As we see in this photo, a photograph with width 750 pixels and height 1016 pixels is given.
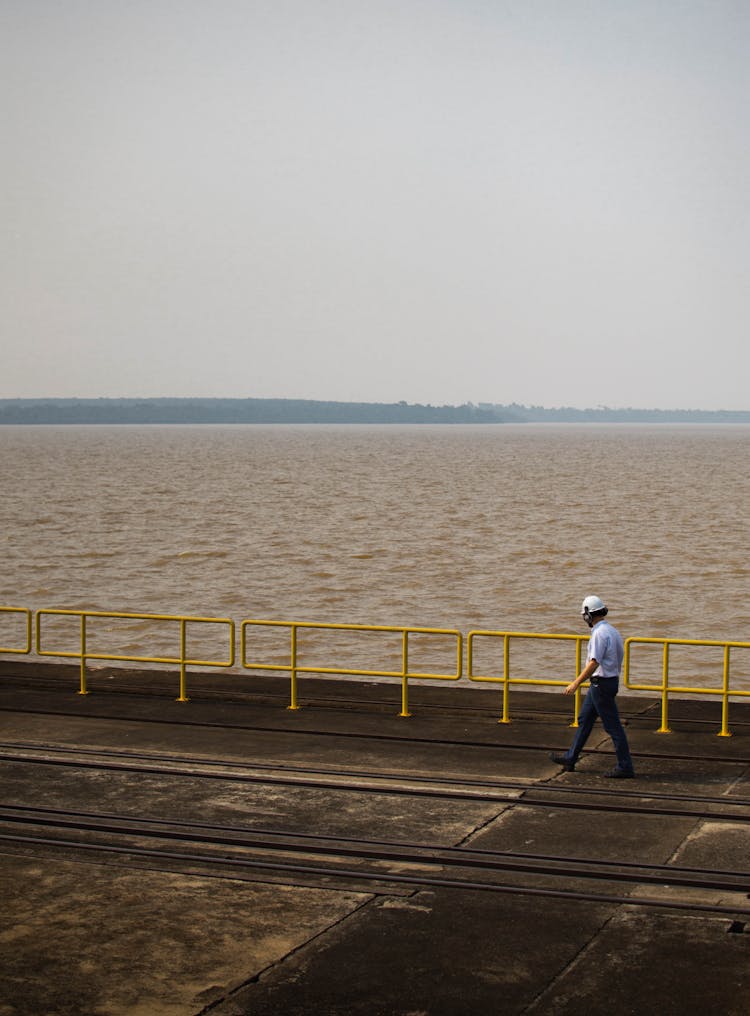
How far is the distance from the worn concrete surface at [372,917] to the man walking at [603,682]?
1.23ft

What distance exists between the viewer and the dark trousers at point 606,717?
43.1 ft

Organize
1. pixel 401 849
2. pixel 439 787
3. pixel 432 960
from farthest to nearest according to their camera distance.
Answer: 1. pixel 439 787
2. pixel 401 849
3. pixel 432 960

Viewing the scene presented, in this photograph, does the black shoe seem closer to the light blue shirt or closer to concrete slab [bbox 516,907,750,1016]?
the light blue shirt

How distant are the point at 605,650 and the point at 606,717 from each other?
69cm

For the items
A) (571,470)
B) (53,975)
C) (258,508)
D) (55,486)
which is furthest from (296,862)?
(571,470)

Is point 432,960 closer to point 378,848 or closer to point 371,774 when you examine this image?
point 378,848

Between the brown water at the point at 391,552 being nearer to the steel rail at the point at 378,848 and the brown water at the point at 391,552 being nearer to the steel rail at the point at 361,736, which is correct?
the steel rail at the point at 361,736

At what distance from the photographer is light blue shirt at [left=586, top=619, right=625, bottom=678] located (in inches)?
513

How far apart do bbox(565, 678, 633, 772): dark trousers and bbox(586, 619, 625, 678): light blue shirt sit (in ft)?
0.27

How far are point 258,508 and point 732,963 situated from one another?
72.1 meters

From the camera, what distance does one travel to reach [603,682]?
43.1 ft

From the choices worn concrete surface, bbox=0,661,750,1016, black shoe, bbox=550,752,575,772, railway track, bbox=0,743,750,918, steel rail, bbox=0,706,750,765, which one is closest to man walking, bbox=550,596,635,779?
black shoe, bbox=550,752,575,772

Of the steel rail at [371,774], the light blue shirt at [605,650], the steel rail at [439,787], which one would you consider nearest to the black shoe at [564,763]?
the steel rail at [371,774]

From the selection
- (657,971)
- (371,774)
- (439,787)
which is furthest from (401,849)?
(657,971)
